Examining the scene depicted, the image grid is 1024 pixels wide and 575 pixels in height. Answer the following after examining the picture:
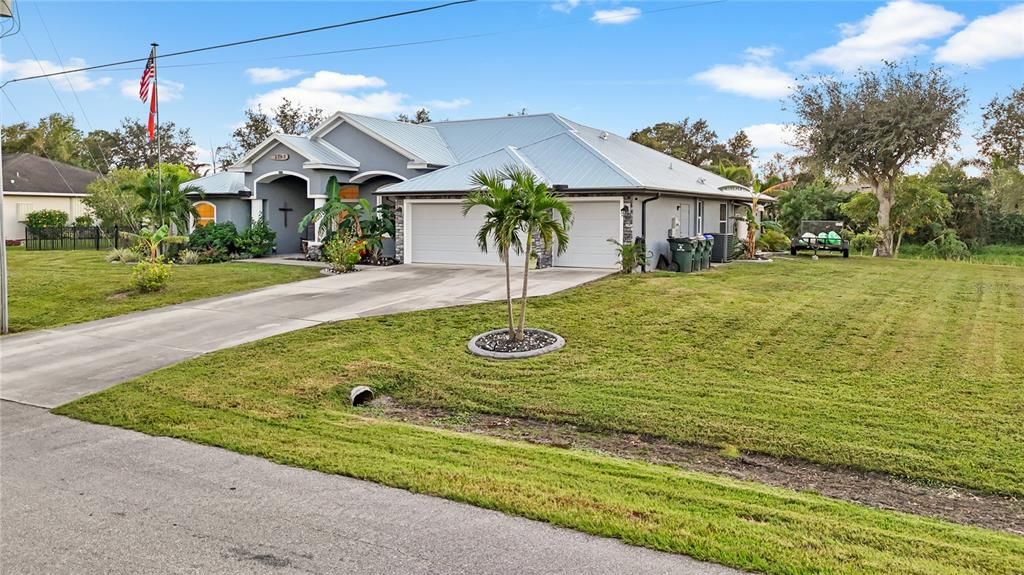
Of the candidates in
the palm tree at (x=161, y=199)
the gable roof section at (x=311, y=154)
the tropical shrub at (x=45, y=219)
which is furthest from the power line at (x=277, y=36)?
the tropical shrub at (x=45, y=219)

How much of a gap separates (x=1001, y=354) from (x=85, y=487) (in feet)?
34.1

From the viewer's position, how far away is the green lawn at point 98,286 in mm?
13539

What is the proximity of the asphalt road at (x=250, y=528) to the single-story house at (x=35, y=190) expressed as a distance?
106ft

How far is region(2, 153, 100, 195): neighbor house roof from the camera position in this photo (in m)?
32.7

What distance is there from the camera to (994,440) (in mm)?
6418

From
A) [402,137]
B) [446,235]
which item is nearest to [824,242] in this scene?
[446,235]

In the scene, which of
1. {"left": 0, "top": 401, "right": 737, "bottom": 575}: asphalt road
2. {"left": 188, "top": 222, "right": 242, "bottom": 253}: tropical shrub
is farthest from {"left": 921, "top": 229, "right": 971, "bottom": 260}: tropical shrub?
{"left": 0, "top": 401, "right": 737, "bottom": 575}: asphalt road

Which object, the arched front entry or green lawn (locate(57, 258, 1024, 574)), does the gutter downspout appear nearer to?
green lawn (locate(57, 258, 1024, 574))

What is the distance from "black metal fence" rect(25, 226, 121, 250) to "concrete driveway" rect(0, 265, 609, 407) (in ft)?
61.0

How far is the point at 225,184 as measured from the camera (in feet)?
82.2

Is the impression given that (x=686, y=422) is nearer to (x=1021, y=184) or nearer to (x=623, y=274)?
(x=623, y=274)

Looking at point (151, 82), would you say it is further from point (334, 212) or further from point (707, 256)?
point (707, 256)

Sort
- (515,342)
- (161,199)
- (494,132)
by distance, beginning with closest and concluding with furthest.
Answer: (515,342) → (161,199) → (494,132)

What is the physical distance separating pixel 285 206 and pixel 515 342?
17.4 metres
